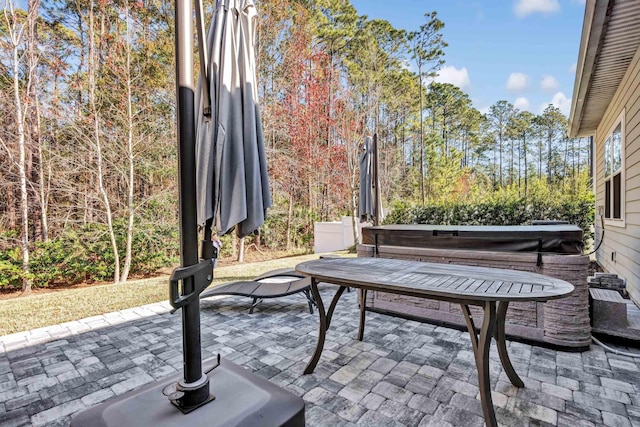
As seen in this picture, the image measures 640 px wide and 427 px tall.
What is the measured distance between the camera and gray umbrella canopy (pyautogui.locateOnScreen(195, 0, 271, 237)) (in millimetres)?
1573

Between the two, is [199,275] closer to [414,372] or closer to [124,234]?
[414,372]

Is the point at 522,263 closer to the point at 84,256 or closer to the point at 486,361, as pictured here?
the point at 486,361

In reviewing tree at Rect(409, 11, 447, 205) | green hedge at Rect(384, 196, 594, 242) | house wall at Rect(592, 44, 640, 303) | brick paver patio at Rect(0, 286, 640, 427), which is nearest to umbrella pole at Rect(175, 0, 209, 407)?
brick paver patio at Rect(0, 286, 640, 427)

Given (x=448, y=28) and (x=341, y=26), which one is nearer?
(x=341, y=26)

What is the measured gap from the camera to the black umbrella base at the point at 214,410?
4.74ft

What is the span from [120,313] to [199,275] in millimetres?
3289

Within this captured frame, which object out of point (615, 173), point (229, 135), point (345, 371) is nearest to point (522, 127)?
point (615, 173)

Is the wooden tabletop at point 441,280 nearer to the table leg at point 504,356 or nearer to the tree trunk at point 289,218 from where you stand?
the table leg at point 504,356

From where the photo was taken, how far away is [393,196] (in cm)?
1642

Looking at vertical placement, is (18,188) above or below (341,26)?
below

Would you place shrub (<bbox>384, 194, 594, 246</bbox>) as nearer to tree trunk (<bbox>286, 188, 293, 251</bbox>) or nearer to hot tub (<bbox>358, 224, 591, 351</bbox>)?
tree trunk (<bbox>286, 188, 293, 251</bbox>)

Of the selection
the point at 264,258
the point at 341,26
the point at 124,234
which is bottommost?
the point at 264,258

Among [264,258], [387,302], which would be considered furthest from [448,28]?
[387,302]

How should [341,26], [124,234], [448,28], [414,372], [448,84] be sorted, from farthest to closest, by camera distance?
[448,84]
[448,28]
[341,26]
[124,234]
[414,372]
